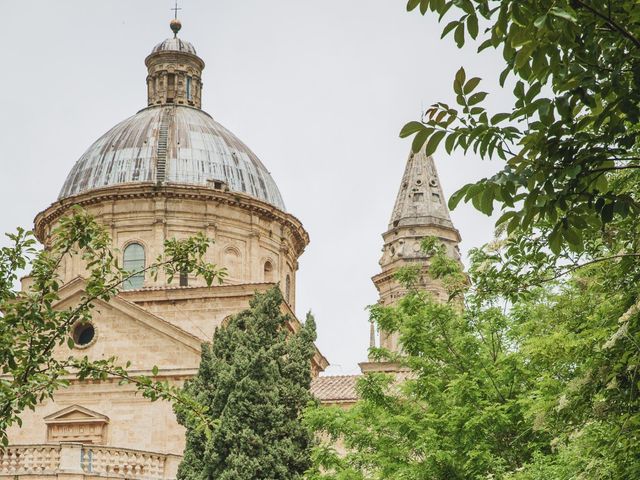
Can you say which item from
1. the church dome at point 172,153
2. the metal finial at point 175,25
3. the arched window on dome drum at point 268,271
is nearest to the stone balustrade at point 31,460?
the church dome at point 172,153

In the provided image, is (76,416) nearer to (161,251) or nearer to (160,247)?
(160,247)

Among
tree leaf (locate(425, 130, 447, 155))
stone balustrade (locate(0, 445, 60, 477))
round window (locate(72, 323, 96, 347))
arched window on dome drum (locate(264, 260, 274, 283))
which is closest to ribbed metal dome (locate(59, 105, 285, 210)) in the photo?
arched window on dome drum (locate(264, 260, 274, 283))

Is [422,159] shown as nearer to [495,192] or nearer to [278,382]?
[278,382]

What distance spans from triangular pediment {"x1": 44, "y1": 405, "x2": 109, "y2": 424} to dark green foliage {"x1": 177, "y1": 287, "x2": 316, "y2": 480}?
5.92 m

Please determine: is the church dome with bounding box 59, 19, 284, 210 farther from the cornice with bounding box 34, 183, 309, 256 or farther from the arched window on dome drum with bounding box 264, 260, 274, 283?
the arched window on dome drum with bounding box 264, 260, 274, 283

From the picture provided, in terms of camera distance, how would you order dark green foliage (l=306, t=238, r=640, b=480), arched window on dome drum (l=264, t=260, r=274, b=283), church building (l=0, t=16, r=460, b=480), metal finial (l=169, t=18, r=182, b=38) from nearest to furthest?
dark green foliage (l=306, t=238, r=640, b=480) → church building (l=0, t=16, r=460, b=480) → arched window on dome drum (l=264, t=260, r=274, b=283) → metal finial (l=169, t=18, r=182, b=38)

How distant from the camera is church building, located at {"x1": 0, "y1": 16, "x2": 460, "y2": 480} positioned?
117 ft

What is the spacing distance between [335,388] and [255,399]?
396 inches

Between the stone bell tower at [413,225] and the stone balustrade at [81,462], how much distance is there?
18280mm

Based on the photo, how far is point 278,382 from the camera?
30.0 meters

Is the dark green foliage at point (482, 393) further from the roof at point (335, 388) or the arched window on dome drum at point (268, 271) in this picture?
the arched window on dome drum at point (268, 271)

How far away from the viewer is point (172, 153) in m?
47.2

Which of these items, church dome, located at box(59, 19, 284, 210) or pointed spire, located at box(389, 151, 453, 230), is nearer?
church dome, located at box(59, 19, 284, 210)

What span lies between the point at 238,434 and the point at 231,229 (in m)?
18.6
